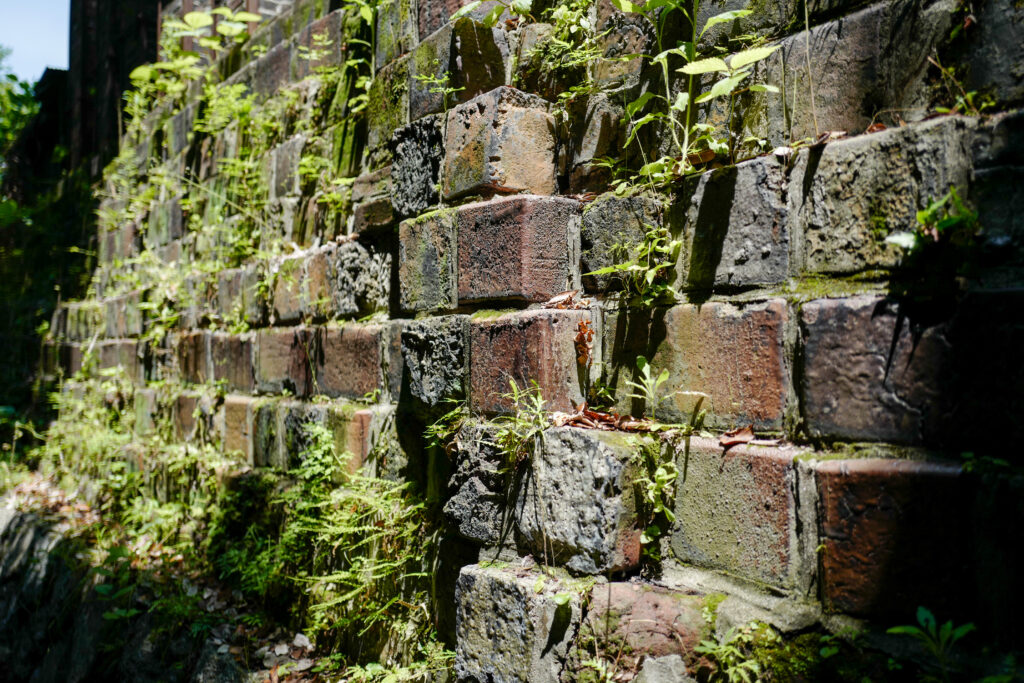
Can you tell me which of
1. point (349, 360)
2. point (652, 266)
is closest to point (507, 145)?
point (652, 266)

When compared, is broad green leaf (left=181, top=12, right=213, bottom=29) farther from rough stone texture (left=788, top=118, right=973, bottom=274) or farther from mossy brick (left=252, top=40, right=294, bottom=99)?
rough stone texture (left=788, top=118, right=973, bottom=274)

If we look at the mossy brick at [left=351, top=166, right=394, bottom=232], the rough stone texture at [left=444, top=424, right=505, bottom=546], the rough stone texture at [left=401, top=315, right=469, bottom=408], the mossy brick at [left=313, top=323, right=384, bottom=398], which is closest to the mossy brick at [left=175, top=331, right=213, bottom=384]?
the mossy brick at [left=313, top=323, right=384, bottom=398]

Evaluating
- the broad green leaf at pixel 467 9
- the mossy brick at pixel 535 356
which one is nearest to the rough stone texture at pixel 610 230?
the mossy brick at pixel 535 356

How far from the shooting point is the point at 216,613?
3363 mm

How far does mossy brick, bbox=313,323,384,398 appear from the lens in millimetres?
2939

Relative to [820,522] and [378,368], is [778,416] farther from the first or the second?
[378,368]

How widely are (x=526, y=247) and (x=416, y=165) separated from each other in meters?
0.75

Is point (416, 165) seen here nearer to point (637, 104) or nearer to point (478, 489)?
point (637, 104)

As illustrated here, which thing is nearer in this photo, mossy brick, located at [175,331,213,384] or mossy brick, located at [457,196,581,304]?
mossy brick, located at [457,196,581,304]

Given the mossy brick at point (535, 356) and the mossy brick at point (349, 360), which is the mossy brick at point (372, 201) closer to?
the mossy brick at point (349, 360)

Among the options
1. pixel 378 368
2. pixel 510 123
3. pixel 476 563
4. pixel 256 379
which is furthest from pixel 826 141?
pixel 256 379

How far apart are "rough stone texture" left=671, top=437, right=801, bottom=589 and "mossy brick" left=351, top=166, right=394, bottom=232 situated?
163cm

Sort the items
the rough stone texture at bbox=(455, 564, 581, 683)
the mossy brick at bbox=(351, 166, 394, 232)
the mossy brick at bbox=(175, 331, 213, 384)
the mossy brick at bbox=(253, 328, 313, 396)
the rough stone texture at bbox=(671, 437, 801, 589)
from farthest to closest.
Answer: the mossy brick at bbox=(175, 331, 213, 384) → the mossy brick at bbox=(253, 328, 313, 396) → the mossy brick at bbox=(351, 166, 394, 232) → the rough stone texture at bbox=(455, 564, 581, 683) → the rough stone texture at bbox=(671, 437, 801, 589)

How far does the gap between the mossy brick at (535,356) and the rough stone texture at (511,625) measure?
47cm
